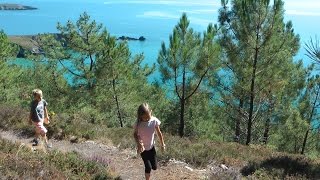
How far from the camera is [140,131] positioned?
7.14m

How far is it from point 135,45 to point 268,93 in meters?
111

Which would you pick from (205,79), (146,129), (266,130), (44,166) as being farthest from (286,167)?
(266,130)

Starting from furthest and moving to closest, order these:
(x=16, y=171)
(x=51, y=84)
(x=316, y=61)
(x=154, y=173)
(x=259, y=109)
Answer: (x=51, y=84), (x=259, y=109), (x=316, y=61), (x=154, y=173), (x=16, y=171)

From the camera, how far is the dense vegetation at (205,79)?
19953 mm

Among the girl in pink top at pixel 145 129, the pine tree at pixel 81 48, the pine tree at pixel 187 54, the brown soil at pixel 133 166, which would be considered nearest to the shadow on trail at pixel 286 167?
the brown soil at pixel 133 166

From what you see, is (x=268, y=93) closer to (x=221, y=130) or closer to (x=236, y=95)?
(x=236, y=95)

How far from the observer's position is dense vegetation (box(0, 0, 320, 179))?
65.5ft

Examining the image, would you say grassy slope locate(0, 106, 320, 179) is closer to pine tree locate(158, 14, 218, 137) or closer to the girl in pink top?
the girl in pink top

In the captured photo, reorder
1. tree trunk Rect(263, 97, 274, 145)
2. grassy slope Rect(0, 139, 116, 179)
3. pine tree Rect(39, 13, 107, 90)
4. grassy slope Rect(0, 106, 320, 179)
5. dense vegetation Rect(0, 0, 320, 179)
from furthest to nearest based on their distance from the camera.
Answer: pine tree Rect(39, 13, 107, 90) < tree trunk Rect(263, 97, 274, 145) < dense vegetation Rect(0, 0, 320, 179) < grassy slope Rect(0, 106, 320, 179) < grassy slope Rect(0, 139, 116, 179)

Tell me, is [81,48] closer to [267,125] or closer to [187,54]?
[187,54]

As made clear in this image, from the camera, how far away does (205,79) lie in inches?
923

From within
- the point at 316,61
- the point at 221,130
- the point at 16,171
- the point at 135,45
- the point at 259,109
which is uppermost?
the point at 316,61

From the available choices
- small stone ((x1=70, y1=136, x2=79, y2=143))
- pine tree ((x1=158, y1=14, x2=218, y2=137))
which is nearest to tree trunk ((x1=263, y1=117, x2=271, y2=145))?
pine tree ((x1=158, y1=14, x2=218, y2=137))

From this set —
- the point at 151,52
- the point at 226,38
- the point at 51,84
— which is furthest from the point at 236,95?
the point at 151,52
